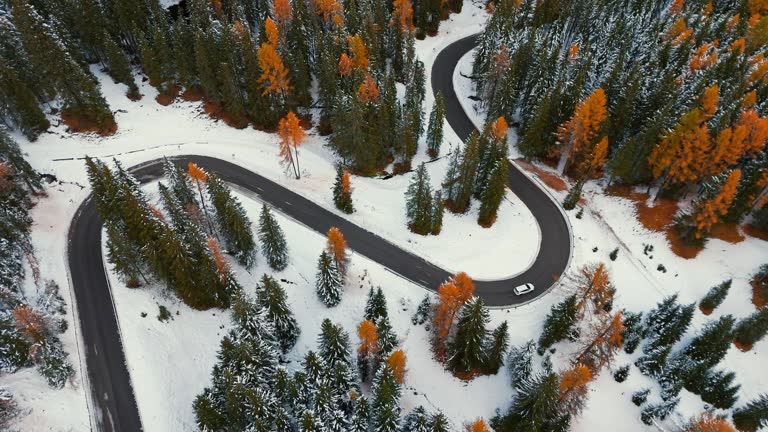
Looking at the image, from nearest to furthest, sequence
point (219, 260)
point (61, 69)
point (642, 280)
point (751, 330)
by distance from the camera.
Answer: point (219, 260) < point (751, 330) < point (642, 280) < point (61, 69)

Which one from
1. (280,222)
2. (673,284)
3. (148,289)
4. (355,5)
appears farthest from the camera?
(355,5)

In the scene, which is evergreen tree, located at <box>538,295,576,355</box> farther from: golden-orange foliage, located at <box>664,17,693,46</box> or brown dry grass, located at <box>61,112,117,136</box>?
brown dry grass, located at <box>61,112,117,136</box>

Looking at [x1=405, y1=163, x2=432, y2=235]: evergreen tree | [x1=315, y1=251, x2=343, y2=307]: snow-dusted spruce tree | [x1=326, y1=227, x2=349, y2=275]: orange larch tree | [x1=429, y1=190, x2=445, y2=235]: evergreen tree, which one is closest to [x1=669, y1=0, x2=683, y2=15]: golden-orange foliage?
[x1=405, y1=163, x2=432, y2=235]: evergreen tree

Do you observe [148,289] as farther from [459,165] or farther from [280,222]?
[459,165]

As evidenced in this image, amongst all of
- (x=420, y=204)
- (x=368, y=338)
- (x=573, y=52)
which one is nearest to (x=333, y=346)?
(x=368, y=338)

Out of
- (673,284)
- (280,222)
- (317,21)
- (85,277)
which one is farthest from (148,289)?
(673,284)

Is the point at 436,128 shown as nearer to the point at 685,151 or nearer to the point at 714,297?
the point at 685,151
